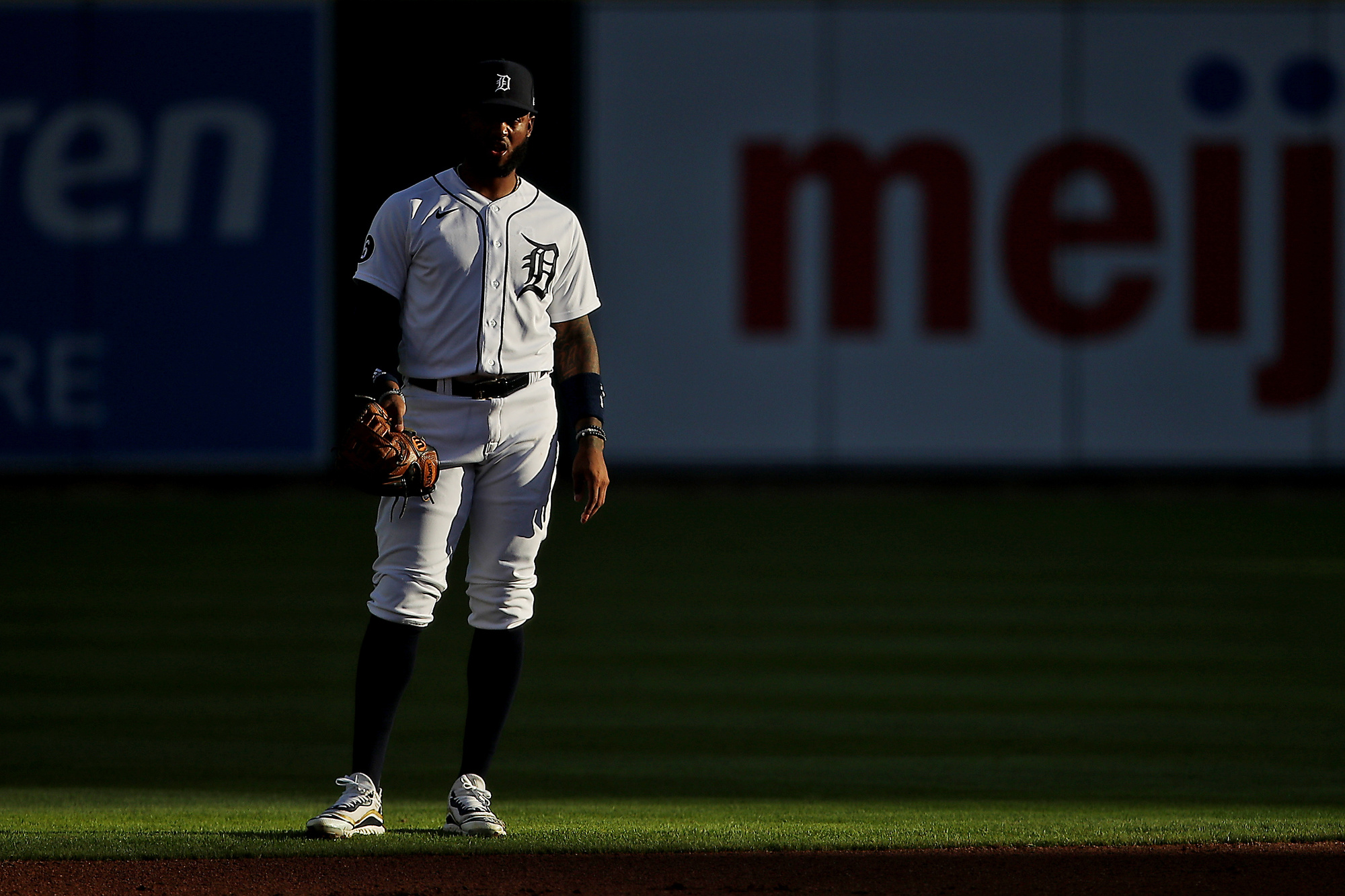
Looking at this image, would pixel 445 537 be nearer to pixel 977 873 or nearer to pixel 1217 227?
pixel 977 873

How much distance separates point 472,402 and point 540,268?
0.40 m

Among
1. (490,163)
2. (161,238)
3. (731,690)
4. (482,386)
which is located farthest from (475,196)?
(161,238)

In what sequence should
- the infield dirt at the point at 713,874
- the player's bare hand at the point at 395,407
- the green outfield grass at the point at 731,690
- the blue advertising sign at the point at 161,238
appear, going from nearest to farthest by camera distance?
1. the infield dirt at the point at 713,874
2. the player's bare hand at the point at 395,407
3. the green outfield grass at the point at 731,690
4. the blue advertising sign at the point at 161,238

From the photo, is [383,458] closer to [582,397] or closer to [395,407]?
[395,407]

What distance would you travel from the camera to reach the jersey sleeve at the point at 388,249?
470cm

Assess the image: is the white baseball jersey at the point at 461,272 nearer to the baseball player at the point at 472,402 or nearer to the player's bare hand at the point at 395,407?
the baseball player at the point at 472,402

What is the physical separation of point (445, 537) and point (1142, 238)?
49.3 feet

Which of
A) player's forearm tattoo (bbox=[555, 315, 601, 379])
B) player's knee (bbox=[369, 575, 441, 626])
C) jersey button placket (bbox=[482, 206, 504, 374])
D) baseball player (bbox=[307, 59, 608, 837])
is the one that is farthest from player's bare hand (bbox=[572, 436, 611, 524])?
player's knee (bbox=[369, 575, 441, 626])

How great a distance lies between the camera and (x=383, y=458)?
4488mm

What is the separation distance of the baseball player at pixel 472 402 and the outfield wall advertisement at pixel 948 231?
1382 cm

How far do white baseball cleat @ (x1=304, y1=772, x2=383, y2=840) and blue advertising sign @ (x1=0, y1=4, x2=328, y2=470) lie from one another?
14.3 meters

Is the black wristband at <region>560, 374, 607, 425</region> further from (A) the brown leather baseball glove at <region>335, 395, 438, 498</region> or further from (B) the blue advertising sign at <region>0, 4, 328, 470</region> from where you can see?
(B) the blue advertising sign at <region>0, 4, 328, 470</region>

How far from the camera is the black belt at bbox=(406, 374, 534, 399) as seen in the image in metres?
4.78

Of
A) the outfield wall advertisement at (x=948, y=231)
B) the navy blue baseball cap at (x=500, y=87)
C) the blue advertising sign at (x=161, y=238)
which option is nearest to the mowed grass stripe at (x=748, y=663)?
the navy blue baseball cap at (x=500, y=87)
